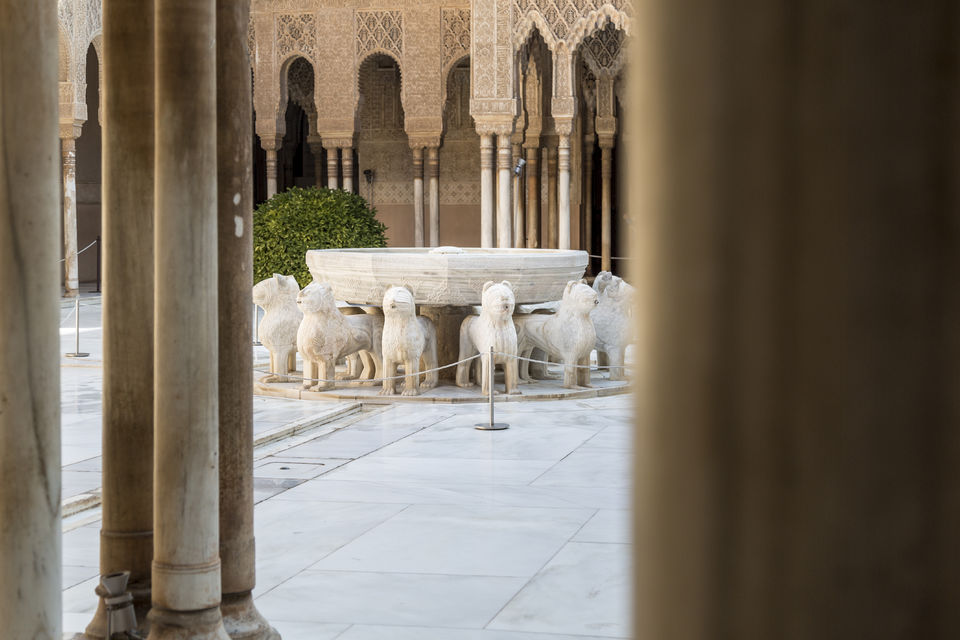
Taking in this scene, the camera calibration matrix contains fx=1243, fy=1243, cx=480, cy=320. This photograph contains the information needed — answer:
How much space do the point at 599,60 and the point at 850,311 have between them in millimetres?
→ 22376

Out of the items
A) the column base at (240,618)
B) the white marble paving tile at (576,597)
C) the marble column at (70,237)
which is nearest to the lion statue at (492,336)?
the white marble paving tile at (576,597)

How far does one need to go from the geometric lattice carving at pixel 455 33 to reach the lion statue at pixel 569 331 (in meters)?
12.2

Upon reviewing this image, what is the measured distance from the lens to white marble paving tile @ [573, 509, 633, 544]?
5180 millimetres

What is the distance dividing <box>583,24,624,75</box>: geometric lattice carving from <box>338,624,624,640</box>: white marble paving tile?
61.6 ft

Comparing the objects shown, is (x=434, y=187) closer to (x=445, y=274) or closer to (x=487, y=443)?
(x=445, y=274)

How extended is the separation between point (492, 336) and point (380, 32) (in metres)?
13.6

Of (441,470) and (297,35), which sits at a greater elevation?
(297,35)

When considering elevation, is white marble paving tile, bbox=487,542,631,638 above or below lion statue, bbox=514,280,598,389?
below

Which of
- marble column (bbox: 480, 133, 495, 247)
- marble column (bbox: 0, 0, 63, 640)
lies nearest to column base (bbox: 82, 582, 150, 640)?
marble column (bbox: 0, 0, 63, 640)

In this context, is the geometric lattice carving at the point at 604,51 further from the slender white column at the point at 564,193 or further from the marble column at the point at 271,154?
the marble column at the point at 271,154

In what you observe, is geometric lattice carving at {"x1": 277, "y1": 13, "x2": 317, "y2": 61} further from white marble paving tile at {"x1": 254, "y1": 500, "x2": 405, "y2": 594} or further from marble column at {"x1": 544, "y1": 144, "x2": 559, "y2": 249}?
white marble paving tile at {"x1": 254, "y1": 500, "x2": 405, "y2": 594}

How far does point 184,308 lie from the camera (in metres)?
3.08

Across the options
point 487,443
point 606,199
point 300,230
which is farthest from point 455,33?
point 487,443

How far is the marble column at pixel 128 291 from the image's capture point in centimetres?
349
